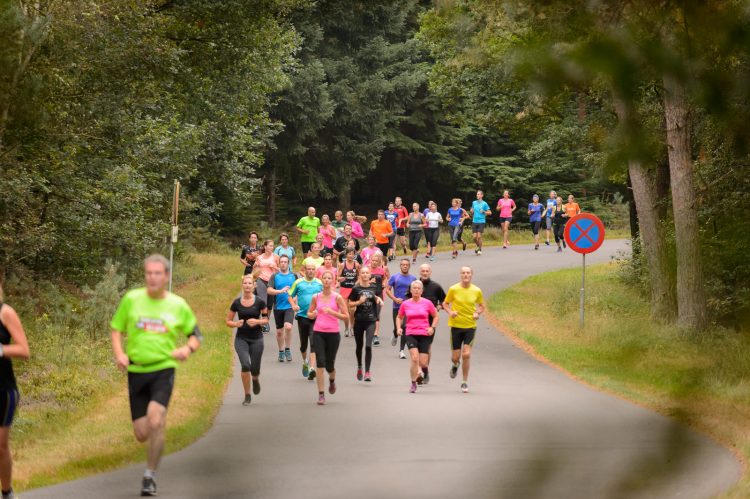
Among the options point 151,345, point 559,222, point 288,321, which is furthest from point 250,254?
point 559,222

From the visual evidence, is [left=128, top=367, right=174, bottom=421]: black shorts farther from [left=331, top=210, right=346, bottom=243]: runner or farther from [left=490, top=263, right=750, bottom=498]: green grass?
[left=331, top=210, right=346, bottom=243]: runner

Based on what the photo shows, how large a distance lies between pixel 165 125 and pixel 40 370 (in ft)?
28.6

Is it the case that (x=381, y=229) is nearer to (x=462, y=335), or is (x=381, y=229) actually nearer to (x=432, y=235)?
(x=432, y=235)

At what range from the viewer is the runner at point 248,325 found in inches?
564

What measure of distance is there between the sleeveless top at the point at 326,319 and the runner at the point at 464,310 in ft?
6.42

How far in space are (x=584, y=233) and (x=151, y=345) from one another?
1522 cm

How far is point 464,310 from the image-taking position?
1641 centimetres

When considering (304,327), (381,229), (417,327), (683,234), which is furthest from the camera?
(381,229)

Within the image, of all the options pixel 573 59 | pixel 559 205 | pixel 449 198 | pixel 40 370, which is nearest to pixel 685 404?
pixel 573 59

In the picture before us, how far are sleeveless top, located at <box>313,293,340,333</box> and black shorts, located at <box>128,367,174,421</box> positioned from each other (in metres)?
6.60

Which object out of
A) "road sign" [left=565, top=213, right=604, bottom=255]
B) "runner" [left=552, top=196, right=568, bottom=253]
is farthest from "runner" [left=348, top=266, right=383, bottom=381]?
"runner" [left=552, top=196, right=568, bottom=253]

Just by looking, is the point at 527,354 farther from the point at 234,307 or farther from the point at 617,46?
the point at 617,46

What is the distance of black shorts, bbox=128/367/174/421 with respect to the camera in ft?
27.5

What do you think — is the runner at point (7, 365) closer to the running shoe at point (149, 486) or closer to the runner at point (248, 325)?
the running shoe at point (149, 486)
